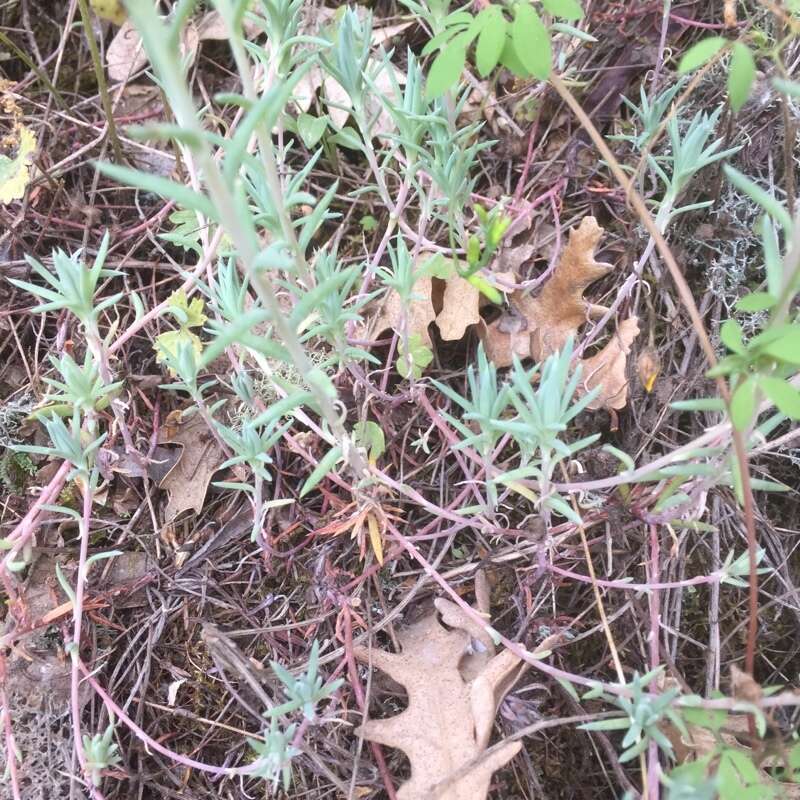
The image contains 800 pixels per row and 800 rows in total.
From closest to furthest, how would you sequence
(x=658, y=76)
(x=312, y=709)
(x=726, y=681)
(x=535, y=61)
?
(x=535, y=61) < (x=312, y=709) < (x=726, y=681) < (x=658, y=76)

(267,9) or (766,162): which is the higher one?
(267,9)

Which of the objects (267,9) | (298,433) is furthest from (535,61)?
(298,433)

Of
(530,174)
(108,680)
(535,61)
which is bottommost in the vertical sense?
(108,680)

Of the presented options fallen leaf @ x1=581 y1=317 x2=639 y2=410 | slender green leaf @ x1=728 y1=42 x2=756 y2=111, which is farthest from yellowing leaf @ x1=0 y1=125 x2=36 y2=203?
slender green leaf @ x1=728 y1=42 x2=756 y2=111

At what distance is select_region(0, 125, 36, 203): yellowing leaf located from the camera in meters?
2.81

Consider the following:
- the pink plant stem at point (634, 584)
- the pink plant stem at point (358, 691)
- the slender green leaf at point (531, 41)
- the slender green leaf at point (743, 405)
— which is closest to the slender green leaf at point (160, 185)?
the slender green leaf at point (531, 41)

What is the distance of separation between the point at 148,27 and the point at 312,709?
1.65m

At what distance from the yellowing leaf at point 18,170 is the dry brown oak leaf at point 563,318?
6.30 ft

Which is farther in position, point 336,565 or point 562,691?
point 336,565

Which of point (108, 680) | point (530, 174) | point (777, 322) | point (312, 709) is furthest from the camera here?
point (530, 174)

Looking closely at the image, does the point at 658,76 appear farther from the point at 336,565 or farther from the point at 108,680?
the point at 108,680

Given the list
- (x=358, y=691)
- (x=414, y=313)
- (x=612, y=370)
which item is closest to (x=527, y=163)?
(x=414, y=313)

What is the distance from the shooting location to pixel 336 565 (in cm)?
240

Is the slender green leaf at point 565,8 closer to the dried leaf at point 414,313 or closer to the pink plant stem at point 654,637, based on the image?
the dried leaf at point 414,313
